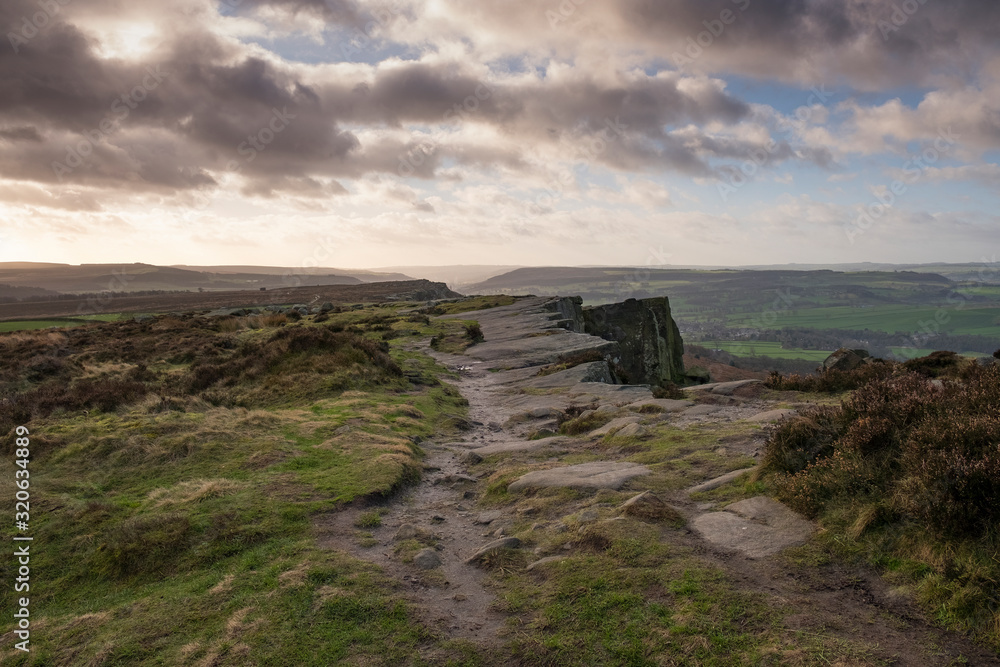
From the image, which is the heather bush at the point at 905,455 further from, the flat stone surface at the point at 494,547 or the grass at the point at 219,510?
the grass at the point at 219,510

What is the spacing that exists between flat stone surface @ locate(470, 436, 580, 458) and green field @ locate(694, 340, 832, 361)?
4009 inches

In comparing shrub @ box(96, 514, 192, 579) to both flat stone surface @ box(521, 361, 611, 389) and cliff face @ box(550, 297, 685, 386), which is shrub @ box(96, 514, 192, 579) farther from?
cliff face @ box(550, 297, 685, 386)

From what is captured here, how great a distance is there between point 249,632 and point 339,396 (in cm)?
1410

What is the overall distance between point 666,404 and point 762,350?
115 metres

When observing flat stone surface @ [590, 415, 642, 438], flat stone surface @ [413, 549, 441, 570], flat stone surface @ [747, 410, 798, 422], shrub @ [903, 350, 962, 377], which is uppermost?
shrub @ [903, 350, 962, 377]

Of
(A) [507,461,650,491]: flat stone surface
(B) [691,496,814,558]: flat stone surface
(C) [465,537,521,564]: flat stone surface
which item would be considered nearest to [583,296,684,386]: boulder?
(A) [507,461,650,491]: flat stone surface

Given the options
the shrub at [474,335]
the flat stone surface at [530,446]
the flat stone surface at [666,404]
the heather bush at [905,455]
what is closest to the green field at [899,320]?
the shrub at [474,335]

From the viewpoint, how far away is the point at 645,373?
46.4 meters

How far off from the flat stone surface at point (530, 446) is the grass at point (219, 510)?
2.18m

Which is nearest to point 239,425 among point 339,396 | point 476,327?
point 339,396

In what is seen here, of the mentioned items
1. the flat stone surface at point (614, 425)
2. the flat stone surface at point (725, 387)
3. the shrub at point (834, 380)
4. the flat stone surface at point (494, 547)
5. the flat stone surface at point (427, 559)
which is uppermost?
the shrub at point (834, 380)

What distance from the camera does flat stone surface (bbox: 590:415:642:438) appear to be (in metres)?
14.4

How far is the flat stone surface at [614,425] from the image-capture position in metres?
14.4

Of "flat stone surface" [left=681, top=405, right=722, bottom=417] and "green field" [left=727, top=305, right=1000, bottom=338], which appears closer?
"flat stone surface" [left=681, top=405, right=722, bottom=417]
